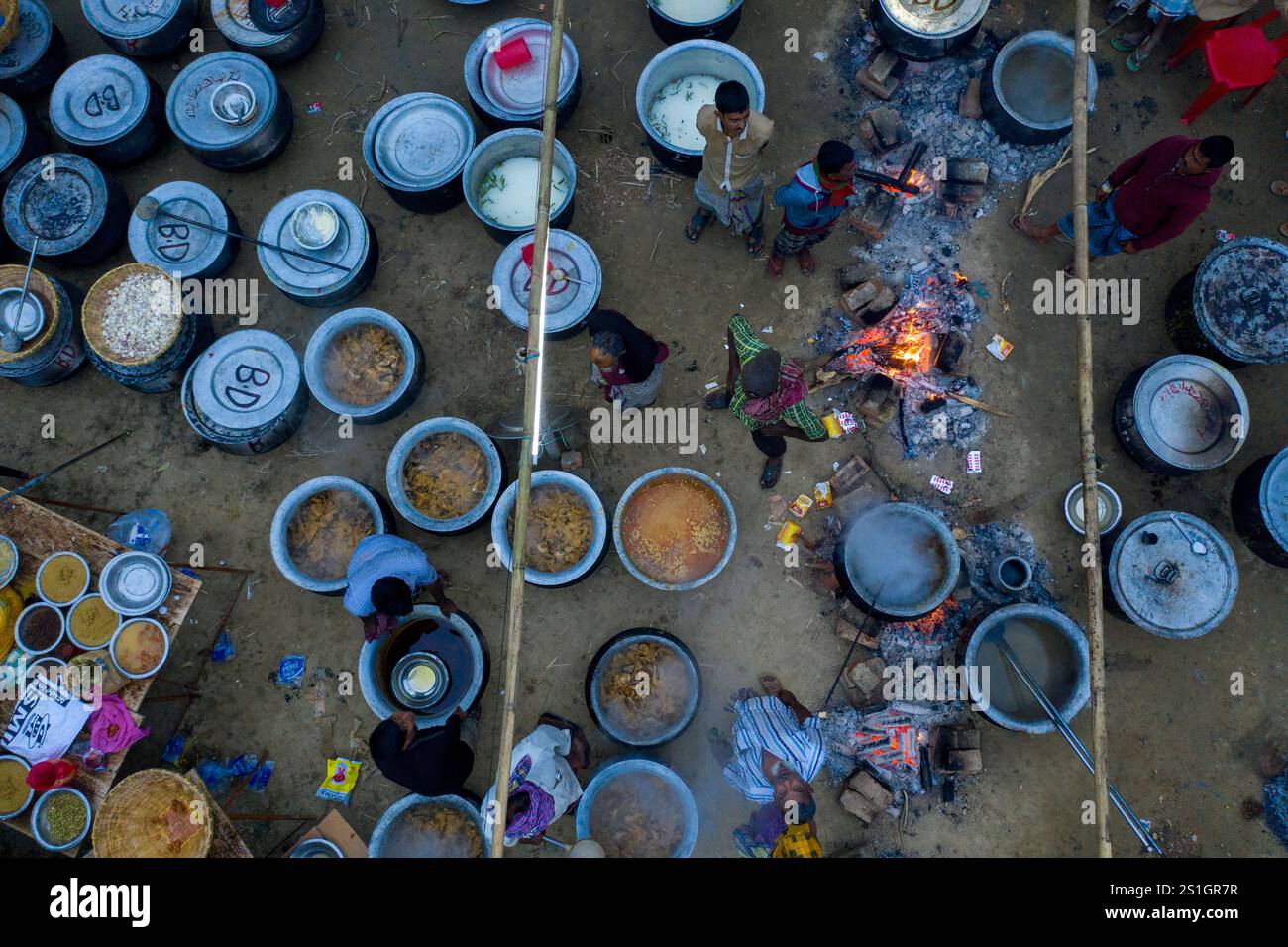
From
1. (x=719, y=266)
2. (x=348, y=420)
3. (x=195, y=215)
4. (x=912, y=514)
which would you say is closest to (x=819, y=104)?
(x=719, y=266)

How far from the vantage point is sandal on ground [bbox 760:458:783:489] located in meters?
5.82

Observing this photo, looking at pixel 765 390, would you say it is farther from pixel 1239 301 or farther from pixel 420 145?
pixel 1239 301

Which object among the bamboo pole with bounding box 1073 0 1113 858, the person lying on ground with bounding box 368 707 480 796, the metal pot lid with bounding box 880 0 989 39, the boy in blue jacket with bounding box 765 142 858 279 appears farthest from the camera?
the metal pot lid with bounding box 880 0 989 39

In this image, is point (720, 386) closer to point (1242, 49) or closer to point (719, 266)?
point (719, 266)

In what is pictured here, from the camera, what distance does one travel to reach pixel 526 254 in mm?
5613

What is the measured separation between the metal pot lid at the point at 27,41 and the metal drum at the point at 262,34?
51.3 inches

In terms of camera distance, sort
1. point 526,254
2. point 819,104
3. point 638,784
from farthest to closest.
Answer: point 819,104, point 526,254, point 638,784

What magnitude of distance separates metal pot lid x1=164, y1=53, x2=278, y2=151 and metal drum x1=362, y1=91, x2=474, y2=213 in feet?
2.90

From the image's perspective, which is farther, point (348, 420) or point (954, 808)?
point (348, 420)

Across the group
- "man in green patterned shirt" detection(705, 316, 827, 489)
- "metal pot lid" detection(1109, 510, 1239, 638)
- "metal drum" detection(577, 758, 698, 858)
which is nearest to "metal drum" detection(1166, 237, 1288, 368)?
"metal pot lid" detection(1109, 510, 1239, 638)

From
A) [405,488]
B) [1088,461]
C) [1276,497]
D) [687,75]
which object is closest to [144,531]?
[405,488]

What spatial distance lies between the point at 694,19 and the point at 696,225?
1870 mm

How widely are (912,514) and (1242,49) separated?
181 inches

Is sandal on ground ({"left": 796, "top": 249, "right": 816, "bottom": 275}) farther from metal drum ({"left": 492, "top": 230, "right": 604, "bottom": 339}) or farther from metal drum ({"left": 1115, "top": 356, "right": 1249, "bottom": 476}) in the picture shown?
metal drum ({"left": 1115, "top": 356, "right": 1249, "bottom": 476})
